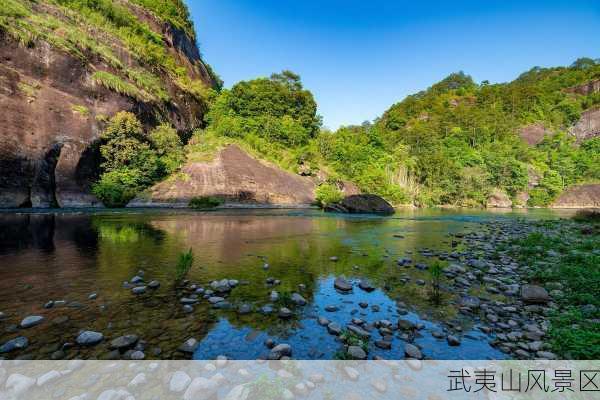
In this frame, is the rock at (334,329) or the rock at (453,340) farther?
the rock at (334,329)

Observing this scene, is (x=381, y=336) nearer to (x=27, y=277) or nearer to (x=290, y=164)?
(x=27, y=277)

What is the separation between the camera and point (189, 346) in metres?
3.08

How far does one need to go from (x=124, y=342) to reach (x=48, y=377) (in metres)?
0.68

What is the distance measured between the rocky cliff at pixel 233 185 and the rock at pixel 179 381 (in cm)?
2979

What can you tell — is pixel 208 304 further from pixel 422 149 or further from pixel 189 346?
pixel 422 149

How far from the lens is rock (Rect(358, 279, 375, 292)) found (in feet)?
17.1

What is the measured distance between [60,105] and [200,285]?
105 feet

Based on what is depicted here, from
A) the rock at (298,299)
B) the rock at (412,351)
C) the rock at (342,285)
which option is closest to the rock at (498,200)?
the rock at (342,285)

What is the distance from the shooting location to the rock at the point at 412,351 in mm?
2961

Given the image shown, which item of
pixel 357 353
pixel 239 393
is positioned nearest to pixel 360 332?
pixel 357 353

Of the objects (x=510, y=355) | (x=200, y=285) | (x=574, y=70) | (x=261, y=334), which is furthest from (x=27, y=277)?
(x=574, y=70)

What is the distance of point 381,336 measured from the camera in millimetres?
3455

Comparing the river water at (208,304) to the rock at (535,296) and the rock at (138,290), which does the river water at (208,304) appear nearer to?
the rock at (138,290)

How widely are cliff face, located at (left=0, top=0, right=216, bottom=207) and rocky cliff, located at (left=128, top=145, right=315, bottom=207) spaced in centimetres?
658
